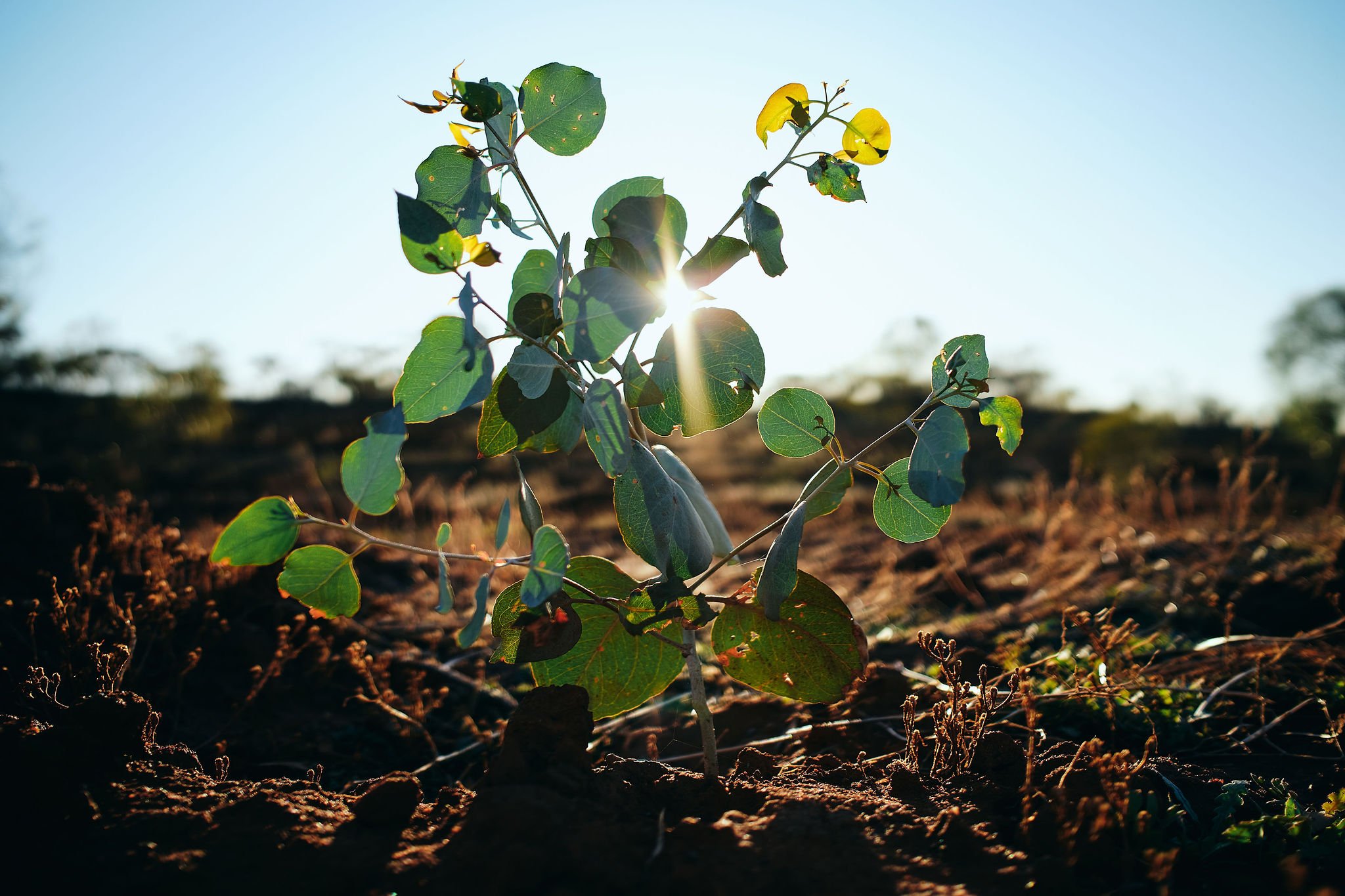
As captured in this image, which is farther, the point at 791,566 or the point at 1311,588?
the point at 1311,588

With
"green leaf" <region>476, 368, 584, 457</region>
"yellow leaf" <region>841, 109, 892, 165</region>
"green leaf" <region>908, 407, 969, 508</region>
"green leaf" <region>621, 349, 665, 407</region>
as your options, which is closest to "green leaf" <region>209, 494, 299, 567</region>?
"green leaf" <region>476, 368, 584, 457</region>

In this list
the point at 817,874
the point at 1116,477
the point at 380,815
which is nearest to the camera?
the point at 817,874

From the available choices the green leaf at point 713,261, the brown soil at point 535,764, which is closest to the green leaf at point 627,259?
the green leaf at point 713,261

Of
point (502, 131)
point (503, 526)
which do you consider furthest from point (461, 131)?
point (503, 526)

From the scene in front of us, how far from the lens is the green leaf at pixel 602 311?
114cm

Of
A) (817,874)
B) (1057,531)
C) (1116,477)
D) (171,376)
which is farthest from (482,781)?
(171,376)

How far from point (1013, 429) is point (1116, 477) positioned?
1412 cm

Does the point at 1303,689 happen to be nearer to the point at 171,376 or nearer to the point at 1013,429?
the point at 1013,429

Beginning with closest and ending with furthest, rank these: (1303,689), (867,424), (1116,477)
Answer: (1303,689), (1116,477), (867,424)

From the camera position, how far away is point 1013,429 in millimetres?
1278

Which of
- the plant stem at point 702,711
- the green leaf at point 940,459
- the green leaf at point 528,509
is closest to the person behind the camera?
the green leaf at point 940,459

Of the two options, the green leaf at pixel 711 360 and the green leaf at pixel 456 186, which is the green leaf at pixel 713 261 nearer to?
the green leaf at pixel 711 360

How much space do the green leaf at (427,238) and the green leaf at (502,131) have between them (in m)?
0.23

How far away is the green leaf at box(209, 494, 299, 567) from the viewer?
1145mm
